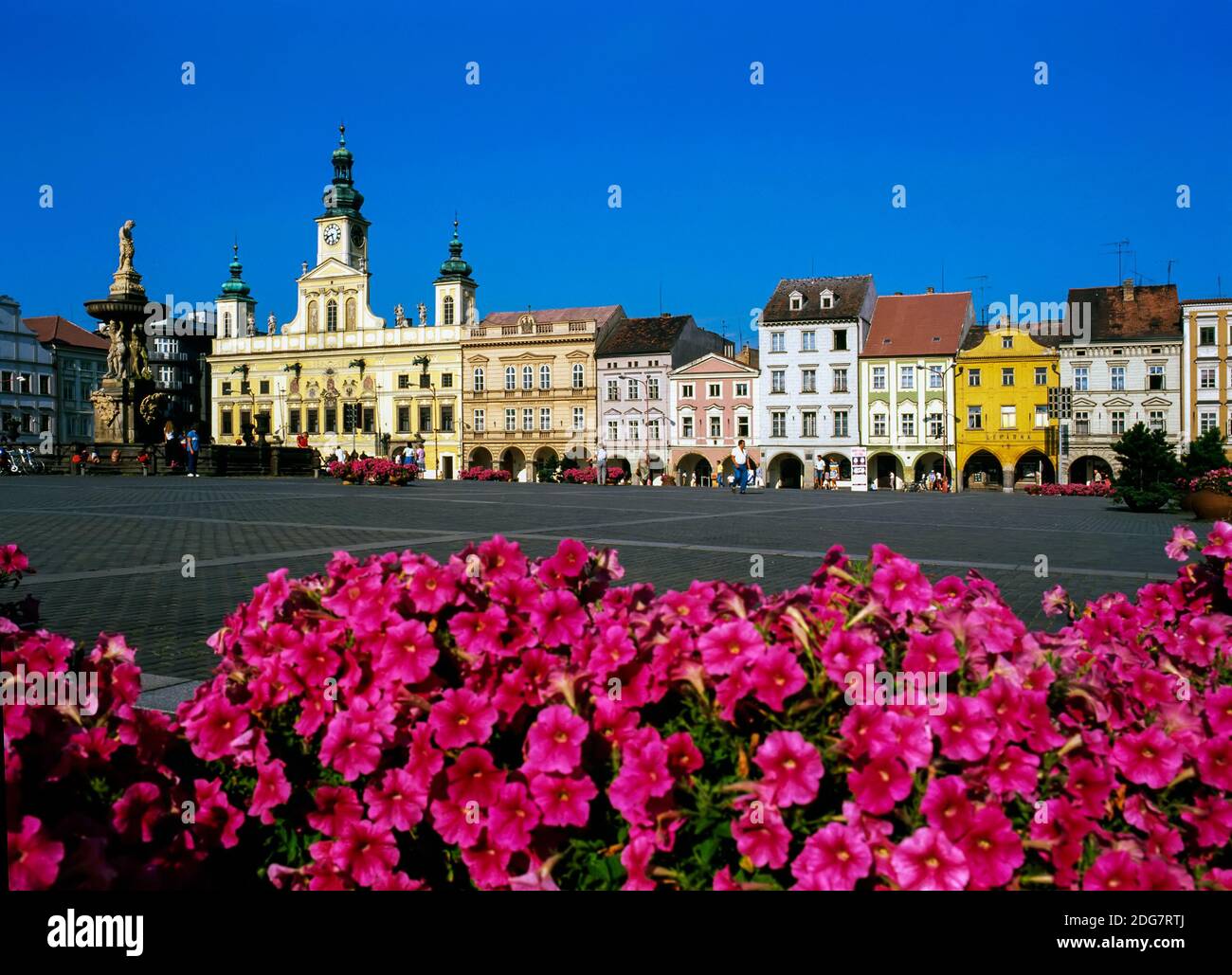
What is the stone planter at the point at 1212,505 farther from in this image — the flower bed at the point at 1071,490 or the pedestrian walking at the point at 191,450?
the pedestrian walking at the point at 191,450

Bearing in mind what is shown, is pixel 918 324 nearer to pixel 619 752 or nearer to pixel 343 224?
pixel 343 224

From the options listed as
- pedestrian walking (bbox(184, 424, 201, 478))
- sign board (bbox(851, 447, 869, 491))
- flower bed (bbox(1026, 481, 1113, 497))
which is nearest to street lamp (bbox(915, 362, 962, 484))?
flower bed (bbox(1026, 481, 1113, 497))

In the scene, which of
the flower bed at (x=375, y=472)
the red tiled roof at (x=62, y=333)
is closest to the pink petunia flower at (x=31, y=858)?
the flower bed at (x=375, y=472)

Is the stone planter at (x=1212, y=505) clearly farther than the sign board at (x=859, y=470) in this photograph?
No

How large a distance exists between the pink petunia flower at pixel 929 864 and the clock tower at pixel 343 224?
3185 inches

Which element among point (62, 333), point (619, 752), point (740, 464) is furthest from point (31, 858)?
point (62, 333)

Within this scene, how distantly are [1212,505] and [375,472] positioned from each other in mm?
23168

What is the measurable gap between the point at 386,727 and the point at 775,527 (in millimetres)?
14045

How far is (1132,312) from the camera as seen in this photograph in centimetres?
5888

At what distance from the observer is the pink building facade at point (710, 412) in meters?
65.7

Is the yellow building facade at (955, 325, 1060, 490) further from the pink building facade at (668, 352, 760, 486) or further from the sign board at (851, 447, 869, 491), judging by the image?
the sign board at (851, 447, 869, 491)

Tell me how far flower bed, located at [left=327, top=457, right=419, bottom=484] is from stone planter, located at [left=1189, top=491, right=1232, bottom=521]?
22.3 meters
